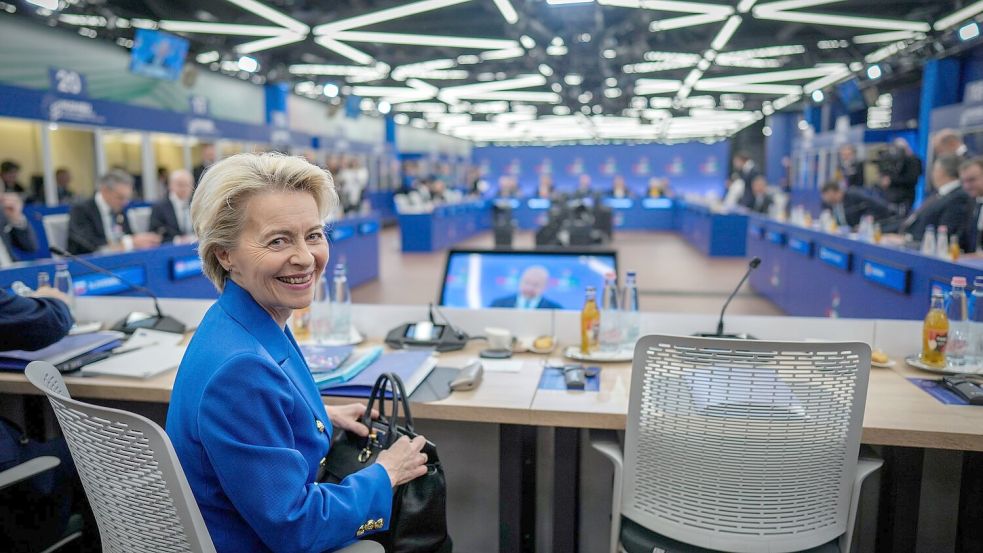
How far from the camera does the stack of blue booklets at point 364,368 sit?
183cm

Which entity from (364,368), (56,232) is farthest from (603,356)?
(56,232)

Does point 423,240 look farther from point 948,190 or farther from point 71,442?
point 71,442

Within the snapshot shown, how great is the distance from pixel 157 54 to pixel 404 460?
363 inches

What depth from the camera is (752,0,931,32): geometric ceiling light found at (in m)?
8.26

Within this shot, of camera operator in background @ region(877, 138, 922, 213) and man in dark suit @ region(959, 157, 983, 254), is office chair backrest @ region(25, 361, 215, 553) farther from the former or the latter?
camera operator in background @ region(877, 138, 922, 213)

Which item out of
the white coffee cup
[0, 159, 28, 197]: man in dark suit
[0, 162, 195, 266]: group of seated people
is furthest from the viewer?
[0, 159, 28, 197]: man in dark suit

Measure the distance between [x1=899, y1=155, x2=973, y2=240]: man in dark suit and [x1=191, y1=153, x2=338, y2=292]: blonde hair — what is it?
4.97 meters

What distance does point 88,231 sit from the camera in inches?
219

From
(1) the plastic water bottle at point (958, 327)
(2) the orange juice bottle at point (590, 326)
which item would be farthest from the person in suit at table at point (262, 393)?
(1) the plastic water bottle at point (958, 327)

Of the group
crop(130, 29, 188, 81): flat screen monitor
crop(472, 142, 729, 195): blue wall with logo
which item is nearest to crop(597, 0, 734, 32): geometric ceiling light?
crop(130, 29, 188, 81): flat screen monitor

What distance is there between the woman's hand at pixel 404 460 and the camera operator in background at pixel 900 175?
307 inches

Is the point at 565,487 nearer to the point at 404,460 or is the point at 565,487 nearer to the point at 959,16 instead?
the point at 404,460

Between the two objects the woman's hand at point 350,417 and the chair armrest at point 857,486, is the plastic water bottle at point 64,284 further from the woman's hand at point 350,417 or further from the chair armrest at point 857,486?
the chair armrest at point 857,486

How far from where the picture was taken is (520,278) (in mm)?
2605
